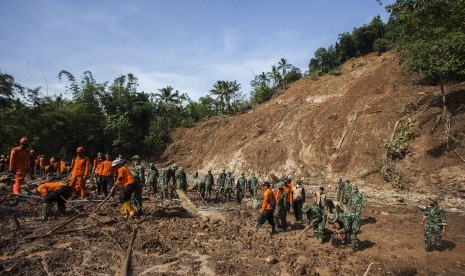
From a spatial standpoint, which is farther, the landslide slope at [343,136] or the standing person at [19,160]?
the landslide slope at [343,136]

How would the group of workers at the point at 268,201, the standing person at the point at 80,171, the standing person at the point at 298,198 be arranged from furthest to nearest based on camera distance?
the standing person at the point at 298,198 → the standing person at the point at 80,171 → the group of workers at the point at 268,201

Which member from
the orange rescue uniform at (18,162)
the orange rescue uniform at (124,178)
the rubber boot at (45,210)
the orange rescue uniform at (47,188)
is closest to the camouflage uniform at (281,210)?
the orange rescue uniform at (124,178)

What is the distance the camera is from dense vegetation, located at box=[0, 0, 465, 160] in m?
16.8

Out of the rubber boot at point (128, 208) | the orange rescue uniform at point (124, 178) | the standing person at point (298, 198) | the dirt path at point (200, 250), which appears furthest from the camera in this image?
the standing person at point (298, 198)

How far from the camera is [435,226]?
806 centimetres

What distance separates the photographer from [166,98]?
41.8 metres

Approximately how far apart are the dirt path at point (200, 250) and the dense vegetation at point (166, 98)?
10.6 m

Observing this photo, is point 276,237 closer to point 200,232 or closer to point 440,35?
point 200,232

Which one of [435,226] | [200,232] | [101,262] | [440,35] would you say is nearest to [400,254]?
[435,226]

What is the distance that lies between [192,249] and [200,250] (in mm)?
188

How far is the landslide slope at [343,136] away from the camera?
17.7 meters

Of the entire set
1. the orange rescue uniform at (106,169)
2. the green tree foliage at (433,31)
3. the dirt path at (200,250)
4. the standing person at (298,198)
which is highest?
the green tree foliage at (433,31)

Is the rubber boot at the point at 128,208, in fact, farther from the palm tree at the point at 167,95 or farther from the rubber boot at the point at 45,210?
the palm tree at the point at 167,95

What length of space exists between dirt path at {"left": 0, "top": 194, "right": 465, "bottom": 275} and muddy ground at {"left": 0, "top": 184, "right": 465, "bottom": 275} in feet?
0.06
